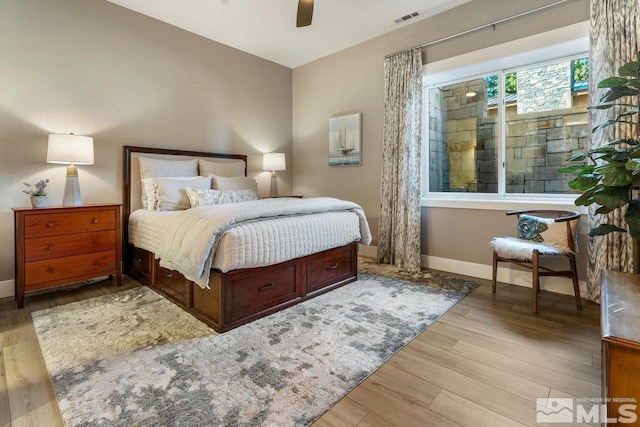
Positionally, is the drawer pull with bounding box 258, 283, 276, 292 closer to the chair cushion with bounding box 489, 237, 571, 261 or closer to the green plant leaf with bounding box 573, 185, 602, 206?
the chair cushion with bounding box 489, 237, 571, 261

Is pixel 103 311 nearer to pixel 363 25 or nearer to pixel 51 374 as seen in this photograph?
pixel 51 374

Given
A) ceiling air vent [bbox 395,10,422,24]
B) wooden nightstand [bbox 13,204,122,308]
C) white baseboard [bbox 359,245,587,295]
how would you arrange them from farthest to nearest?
ceiling air vent [bbox 395,10,422,24], white baseboard [bbox 359,245,587,295], wooden nightstand [bbox 13,204,122,308]

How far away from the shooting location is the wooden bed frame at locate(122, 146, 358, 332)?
2141 millimetres

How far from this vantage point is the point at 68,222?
267cm

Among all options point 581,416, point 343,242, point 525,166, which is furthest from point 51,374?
point 525,166

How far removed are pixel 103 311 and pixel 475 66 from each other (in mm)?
4163

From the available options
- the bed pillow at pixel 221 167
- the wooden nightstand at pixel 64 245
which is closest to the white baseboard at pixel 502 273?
the bed pillow at pixel 221 167

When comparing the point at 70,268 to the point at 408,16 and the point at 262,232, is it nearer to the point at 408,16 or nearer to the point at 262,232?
the point at 262,232

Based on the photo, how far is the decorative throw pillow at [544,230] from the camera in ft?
8.41

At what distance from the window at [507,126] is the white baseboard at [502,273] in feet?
2.53


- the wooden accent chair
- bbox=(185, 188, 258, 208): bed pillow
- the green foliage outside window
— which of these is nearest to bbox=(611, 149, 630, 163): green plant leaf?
the wooden accent chair

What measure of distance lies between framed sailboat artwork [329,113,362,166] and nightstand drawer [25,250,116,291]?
2967mm

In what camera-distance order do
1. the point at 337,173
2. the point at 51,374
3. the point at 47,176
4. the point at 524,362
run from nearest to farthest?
the point at 51,374, the point at 524,362, the point at 47,176, the point at 337,173

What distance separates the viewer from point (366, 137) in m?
4.16
